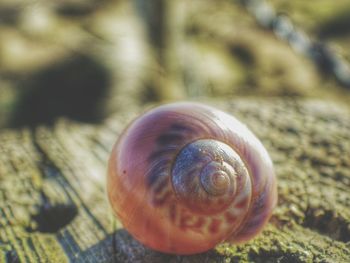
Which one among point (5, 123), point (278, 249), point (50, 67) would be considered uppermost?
point (278, 249)

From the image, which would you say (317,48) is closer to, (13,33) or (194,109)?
(194,109)

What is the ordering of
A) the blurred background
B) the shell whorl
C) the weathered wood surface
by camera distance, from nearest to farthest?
the shell whorl < the weathered wood surface < the blurred background

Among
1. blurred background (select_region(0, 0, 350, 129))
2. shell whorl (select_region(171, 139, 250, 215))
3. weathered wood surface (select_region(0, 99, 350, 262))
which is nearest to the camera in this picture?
shell whorl (select_region(171, 139, 250, 215))

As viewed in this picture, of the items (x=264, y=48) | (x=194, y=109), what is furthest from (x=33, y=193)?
(x=264, y=48)

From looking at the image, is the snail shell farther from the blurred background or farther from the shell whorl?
the blurred background

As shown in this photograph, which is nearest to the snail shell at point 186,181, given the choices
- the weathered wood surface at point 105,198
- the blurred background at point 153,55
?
the weathered wood surface at point 105,198

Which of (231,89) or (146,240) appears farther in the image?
(231,89)

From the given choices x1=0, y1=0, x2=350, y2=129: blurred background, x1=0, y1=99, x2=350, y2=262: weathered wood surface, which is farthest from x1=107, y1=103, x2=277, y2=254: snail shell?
x1=0, y1=0, x2=350, y2=129: blurred background
